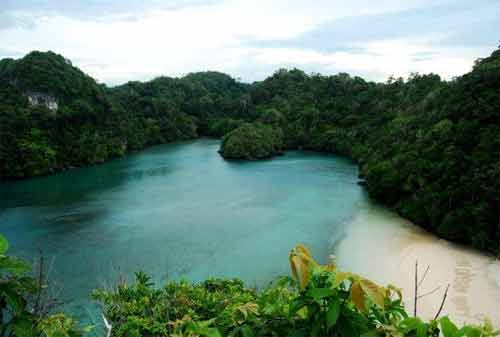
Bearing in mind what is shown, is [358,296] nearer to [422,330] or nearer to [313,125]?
[422,330]

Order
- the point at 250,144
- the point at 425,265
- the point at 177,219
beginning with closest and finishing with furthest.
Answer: the point at 425,265
the point at 177,219
the point at 250,144

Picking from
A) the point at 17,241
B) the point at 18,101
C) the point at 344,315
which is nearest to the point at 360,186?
the point at 17,241

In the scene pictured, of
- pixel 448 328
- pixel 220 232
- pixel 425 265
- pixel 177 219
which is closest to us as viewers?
pixel 448 328

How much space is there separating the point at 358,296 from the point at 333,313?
0.47 feet

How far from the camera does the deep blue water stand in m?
14.9

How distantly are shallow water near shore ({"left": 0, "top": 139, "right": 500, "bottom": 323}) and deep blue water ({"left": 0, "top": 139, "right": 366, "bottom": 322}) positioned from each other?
6cm

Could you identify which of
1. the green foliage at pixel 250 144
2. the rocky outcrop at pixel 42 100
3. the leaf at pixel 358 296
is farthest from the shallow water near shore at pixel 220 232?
the rocky outcrop at pixel 42 100

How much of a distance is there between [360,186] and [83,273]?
723 inches

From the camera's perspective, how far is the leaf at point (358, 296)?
1.67m

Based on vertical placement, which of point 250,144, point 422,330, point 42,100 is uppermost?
point 42,100

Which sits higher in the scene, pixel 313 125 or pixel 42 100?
pixel 42 100

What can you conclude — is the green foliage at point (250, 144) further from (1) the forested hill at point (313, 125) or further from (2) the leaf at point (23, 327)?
(2) the leaf at point (23, 327)

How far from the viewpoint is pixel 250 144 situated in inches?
1612

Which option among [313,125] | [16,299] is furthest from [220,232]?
[313,125]
